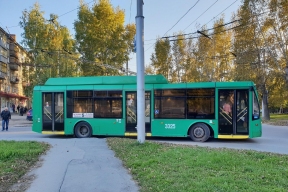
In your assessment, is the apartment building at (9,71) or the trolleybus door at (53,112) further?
the apartment building at (9,71)

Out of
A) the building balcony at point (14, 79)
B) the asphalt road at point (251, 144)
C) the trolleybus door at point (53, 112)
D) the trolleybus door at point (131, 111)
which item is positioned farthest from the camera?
the building balcony at point (14, 79)

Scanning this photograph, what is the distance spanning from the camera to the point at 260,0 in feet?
83.5

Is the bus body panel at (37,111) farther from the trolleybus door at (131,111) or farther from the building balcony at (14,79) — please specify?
the building balcony at (14,79)

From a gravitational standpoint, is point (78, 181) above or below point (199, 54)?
below

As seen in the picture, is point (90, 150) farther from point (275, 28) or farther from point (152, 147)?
point (275, 28)

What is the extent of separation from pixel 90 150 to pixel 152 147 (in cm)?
211

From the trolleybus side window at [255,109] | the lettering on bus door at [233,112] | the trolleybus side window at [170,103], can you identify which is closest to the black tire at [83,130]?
the trolleybus side window at [170,103]

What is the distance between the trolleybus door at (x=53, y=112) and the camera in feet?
48.2

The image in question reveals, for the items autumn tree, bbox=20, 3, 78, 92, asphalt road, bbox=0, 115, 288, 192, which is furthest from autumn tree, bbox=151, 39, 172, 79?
asphalt road, bbox=0, 115, 288, 192

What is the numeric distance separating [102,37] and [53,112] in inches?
822

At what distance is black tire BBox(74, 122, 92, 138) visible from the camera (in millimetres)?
14531

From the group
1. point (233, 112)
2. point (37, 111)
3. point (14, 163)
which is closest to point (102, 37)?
point (37, 111)

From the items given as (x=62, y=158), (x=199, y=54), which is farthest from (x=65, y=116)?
(x=199, y=54)

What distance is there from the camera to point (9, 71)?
56812 mm
